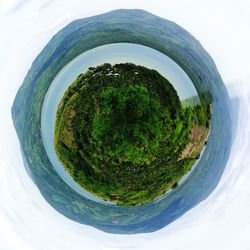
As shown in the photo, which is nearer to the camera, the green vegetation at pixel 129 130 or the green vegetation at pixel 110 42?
the green vegetation at pixel 110 42

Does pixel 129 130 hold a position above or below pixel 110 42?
below

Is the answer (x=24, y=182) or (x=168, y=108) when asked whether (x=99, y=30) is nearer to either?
(x=168, y=108)

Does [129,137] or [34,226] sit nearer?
[34,226]

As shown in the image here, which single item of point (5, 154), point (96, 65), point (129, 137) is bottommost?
point (5, 154)

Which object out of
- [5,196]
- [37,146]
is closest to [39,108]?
[37,146]

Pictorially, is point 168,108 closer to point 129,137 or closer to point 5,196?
point 129,137

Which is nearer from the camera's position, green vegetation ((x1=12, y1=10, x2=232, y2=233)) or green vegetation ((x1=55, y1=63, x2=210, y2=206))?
green vegetation ((x1=12, y1=10, x2=232, y2=233))

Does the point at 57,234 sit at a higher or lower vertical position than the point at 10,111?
lower

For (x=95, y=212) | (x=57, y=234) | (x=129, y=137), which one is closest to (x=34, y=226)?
(x=57, y=234)
